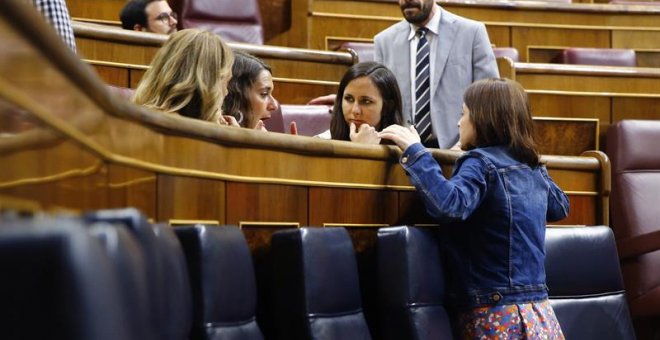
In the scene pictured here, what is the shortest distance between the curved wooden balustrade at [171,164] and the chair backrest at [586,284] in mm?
85

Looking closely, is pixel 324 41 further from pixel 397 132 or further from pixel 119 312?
pixel 119 312

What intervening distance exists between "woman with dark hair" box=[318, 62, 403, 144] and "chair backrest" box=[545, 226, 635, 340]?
0.16 meters

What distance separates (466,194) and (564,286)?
0.59 feet

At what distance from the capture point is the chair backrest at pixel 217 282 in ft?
1.61

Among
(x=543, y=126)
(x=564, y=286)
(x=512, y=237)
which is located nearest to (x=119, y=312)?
(x=512, y=237)

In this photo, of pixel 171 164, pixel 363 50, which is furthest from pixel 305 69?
pixel 171 164

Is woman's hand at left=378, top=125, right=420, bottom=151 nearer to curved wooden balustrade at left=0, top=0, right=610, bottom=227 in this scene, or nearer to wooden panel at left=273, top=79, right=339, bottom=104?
curved wooden balustrade at left=0, top=0, right=610, bottom=227

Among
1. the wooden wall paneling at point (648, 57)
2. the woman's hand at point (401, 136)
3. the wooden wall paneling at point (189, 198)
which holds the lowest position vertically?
the wooden wall paneling at point (189, 198)

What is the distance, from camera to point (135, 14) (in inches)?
48.8

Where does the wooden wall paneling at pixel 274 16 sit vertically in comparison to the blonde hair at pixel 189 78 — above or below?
above

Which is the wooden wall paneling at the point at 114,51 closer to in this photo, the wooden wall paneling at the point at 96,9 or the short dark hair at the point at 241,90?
the short dark hair at the point at 241,90

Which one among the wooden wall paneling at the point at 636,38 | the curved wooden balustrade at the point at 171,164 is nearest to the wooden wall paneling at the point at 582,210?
the curved wooden balustrade at the point at 171,164

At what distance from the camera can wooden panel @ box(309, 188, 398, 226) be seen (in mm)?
677

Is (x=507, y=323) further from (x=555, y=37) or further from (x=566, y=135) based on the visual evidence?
(x=555, y=37)
